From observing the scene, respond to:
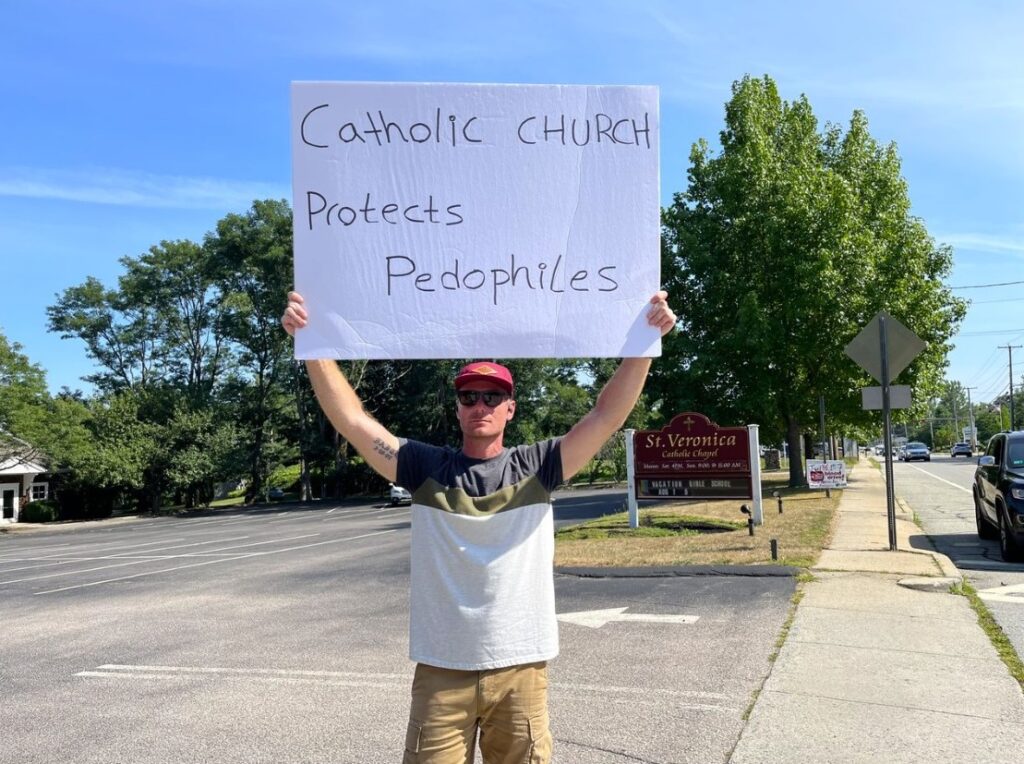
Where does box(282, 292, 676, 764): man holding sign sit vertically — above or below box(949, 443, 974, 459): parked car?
above

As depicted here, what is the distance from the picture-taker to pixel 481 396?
116 inches

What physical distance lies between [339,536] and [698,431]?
Answer: 30.4ft

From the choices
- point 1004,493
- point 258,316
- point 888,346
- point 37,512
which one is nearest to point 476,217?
point 888,346

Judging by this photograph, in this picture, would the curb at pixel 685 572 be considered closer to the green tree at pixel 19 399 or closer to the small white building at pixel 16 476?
the green tree at pixel 19 399

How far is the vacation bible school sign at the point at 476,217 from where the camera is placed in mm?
3189

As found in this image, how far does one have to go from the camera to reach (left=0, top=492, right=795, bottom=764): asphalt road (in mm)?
4676

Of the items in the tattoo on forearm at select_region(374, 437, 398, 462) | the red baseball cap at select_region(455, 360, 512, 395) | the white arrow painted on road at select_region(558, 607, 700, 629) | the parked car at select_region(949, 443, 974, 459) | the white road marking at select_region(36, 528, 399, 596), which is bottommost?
the parked car at select_region(949, 443, 974, 459)

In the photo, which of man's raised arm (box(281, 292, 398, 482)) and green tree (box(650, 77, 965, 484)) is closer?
man's raised arm (box(281, 292, 398, 482))

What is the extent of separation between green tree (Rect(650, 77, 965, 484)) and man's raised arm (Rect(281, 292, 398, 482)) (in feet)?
76.7

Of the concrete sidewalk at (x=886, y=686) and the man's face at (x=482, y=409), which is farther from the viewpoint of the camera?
the concrete sidewalk at (x=886, y=686)

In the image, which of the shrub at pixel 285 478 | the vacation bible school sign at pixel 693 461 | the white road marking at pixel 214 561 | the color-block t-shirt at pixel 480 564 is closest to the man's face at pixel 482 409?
the color-block t-shirt at pixel 480 564

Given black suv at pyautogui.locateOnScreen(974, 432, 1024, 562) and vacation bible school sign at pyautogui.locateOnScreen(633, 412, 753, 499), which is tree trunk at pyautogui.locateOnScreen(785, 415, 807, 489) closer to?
vacation bible school sign at pyautogui.locateOnScreen(633, 412, 753, 499)

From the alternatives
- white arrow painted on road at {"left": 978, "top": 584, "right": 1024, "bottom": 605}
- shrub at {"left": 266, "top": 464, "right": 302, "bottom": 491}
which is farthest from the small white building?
white arrow painted on road at {"left": 978, "top": 584, "right": 1024, "bottom": 605}

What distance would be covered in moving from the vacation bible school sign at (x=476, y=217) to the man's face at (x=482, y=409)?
23 centimetres
